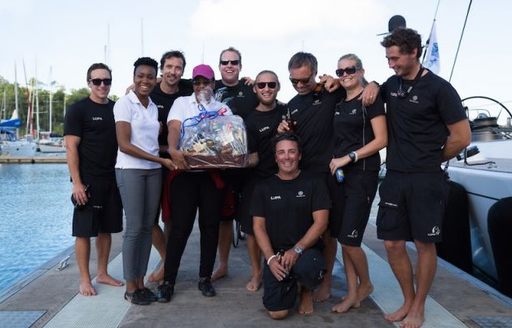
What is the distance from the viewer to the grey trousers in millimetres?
4324

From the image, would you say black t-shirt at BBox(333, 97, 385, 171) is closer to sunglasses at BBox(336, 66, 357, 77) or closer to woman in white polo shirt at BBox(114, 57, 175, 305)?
sunglasses at BBox(336, 66, 357, 77)

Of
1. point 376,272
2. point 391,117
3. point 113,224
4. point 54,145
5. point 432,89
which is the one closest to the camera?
point 432,89

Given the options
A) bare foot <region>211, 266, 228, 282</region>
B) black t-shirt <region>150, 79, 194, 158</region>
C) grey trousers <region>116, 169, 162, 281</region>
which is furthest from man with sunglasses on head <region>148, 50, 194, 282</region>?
bare foot <region>211, 266, 228, 282</region>

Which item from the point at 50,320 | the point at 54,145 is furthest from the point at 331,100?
the point at 54,145

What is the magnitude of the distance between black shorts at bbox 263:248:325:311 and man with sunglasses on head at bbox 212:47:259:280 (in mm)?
1103

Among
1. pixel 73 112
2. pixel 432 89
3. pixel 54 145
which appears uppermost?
pixel 432 89

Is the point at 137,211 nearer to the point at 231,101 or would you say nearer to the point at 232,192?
the point at 232,192

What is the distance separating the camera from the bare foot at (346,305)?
4172 millimetres

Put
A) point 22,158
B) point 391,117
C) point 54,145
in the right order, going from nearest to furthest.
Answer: point 391,117 < point 22,158 < point 54,145

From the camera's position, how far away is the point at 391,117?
3.99 meters

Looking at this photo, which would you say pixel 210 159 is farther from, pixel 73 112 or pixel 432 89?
pixel 432 89

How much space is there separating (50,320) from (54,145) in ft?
183

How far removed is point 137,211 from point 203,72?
1258 mm

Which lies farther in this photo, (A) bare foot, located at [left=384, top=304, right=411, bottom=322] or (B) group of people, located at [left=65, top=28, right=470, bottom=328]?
(A) bare foot, located at [left=384, top=304, right=411, bottom=322]
